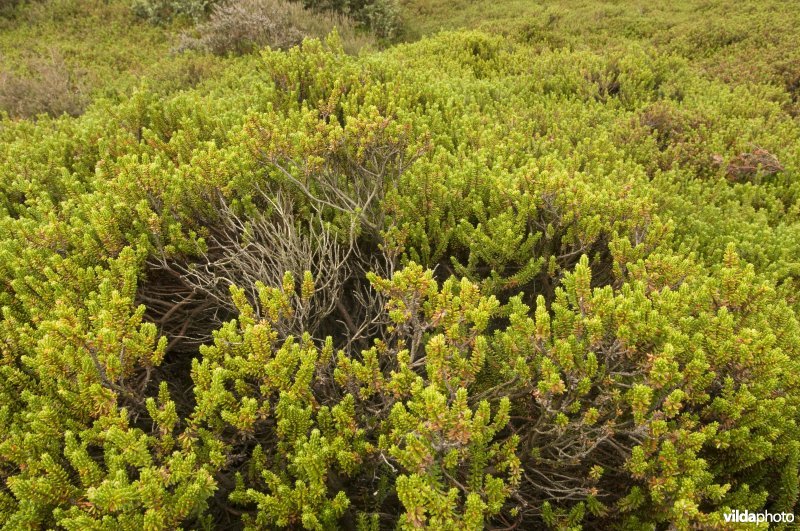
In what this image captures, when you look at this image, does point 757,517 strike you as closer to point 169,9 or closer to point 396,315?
point 396,315

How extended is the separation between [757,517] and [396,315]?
162 cm

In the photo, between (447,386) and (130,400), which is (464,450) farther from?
(130,400)

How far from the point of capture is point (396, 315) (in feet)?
7.21

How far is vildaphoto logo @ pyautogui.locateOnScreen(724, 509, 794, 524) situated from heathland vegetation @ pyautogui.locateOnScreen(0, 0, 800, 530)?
5 centimetres

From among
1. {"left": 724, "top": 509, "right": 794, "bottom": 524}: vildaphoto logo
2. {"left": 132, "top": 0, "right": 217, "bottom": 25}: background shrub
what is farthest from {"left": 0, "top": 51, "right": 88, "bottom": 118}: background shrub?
{"left": 724, "top": 509, "right": 794, "bottom": 524}: vildaphoto logo

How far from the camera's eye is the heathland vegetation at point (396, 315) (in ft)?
6.15

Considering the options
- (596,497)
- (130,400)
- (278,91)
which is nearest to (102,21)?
(278,91)

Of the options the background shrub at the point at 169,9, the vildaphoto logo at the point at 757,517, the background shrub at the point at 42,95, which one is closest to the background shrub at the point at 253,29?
the background shrub at the point at 169,9

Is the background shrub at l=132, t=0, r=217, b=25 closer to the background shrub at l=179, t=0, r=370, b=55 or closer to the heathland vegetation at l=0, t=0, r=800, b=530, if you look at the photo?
the background shrub at l=179, t=0, r=370, b=55

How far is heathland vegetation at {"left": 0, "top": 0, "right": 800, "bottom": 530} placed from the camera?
6.15 ft

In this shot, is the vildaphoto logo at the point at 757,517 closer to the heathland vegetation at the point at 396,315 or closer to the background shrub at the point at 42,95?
the heathland vegetation at the point at 396,315

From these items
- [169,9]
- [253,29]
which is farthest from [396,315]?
[169,9]

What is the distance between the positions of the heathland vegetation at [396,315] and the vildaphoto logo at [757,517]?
5 cm

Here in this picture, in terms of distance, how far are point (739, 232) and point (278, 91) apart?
4.82 m
